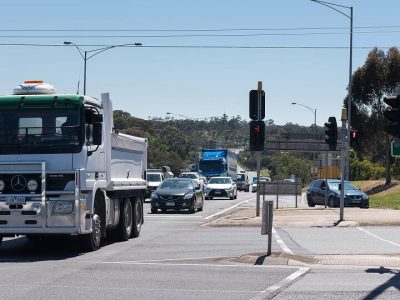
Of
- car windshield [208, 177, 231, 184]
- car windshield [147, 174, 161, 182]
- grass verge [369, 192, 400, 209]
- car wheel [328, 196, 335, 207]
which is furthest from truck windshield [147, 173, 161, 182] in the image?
grass verge [369, 192, 400, 209]

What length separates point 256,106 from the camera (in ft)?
88.5

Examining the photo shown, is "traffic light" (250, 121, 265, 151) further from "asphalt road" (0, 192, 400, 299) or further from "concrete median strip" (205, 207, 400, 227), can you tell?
"asphalt road" (0, 192, 400, 299)

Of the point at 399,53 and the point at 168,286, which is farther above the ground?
the point at 399,53

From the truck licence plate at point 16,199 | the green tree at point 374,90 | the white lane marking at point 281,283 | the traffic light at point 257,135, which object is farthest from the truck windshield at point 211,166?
the white lane marking at point 281,283

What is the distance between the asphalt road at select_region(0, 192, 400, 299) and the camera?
1136 cm

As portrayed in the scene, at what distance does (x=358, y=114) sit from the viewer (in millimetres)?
64625

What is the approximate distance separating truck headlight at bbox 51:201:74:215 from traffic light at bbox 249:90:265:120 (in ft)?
40.3

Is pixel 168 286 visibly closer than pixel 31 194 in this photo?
Yes

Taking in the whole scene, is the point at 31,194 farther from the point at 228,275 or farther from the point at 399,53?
the point at 399,53

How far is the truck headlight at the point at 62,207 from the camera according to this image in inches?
612

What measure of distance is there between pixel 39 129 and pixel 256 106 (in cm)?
1225

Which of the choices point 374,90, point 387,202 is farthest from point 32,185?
point 374,90

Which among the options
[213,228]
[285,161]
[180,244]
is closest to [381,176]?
[285,161]

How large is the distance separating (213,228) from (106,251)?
831 cm
